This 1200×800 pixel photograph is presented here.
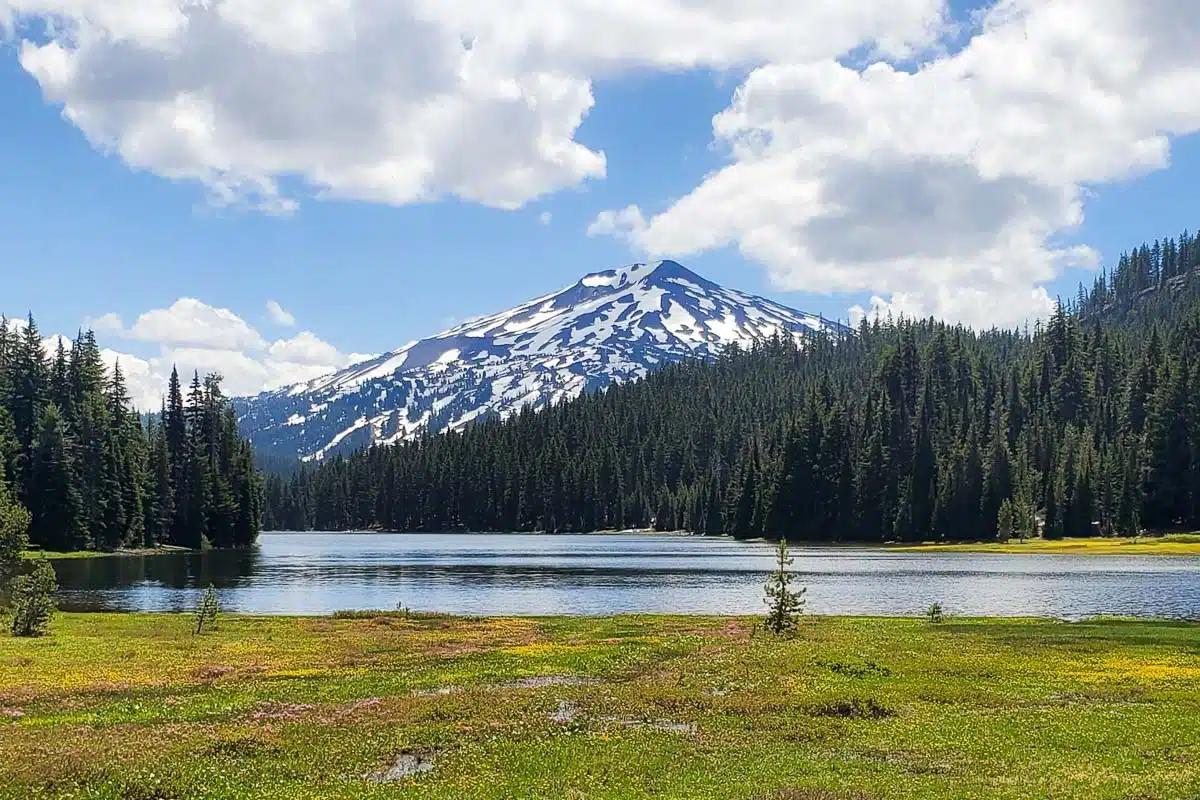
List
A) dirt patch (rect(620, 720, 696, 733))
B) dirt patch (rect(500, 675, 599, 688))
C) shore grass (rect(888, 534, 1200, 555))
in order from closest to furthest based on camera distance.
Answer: dirt patch (rect(620, 720, 696, 733))
dirt patch (rect(500, 675, 599, 688))
shore grass (rect(888, 534, 1200, 555))

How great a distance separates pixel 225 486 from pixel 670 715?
475 ft

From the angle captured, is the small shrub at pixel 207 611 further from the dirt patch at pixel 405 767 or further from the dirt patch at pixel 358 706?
the dirt patch at pixel 405 767

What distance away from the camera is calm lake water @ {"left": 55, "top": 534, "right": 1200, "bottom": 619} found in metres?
70.8

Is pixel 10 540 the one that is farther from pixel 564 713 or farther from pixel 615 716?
pixel 615 716

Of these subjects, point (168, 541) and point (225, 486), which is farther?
point (225, 486)

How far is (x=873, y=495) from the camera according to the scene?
592ft

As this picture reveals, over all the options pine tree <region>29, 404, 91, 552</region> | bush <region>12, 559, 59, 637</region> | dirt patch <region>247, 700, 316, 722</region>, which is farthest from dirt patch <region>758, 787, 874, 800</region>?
pine tree <region>29, 404, 91, 552</region>

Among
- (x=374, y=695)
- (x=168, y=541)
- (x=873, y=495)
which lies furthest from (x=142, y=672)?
(x=873, y=495)

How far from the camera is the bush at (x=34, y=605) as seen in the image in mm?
48312

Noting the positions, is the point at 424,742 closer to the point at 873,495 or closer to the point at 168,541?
the point at 168,541

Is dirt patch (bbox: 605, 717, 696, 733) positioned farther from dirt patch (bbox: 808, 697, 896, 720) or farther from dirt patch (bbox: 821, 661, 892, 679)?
dirt patch (bbox: 821, 661, 892, 679)

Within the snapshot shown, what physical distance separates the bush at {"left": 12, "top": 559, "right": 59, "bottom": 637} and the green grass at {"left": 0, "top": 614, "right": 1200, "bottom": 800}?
2.07m

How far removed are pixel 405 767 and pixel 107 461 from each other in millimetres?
122408

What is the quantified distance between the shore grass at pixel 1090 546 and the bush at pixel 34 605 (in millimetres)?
116878
